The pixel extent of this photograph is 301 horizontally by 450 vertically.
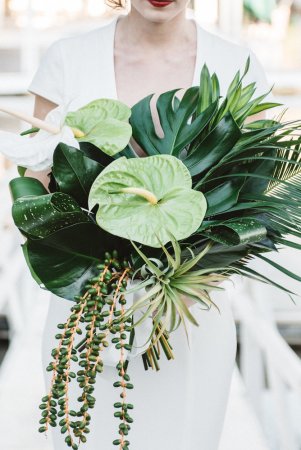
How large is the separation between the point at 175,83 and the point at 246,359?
235 centimetres

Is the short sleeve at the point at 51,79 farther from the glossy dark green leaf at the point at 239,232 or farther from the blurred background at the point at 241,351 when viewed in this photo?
the glossy dark green leaf at the point at 239,232

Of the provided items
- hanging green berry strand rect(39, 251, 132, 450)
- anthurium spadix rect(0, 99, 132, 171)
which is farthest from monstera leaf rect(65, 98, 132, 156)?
hanging green berry strand rect(39, 251, 132, 450)

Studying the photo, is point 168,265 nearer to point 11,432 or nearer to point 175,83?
point 175,83

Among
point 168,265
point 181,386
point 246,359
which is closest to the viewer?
point 168,265

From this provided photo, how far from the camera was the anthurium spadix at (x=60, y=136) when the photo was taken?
1542 millimetres

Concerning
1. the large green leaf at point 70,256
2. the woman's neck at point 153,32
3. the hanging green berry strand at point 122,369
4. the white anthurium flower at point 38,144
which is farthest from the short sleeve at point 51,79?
the hanging green berry strand at point 122,369

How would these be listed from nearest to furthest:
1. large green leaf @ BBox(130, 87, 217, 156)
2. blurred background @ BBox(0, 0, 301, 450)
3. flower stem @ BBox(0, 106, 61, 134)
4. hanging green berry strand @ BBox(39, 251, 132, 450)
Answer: hanging green berry strand @ BBox(39, 251, 132, 450) < flower stem @ BBox(0, 106, 61, 134) < large green leaf @ BBox(130, 87, 217, 156) < blurred background @ BBox(0, 0, 301, 450)

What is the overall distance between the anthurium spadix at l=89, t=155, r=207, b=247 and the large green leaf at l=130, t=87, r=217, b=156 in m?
0.12

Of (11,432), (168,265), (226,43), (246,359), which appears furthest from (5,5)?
(168,265)

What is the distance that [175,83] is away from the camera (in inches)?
78.4

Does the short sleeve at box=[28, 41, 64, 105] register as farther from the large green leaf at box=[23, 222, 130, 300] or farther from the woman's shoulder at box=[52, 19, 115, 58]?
the large green leaf at box=[23, 222, 130, 300]

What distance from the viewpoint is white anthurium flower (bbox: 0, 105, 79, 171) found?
1536 mm

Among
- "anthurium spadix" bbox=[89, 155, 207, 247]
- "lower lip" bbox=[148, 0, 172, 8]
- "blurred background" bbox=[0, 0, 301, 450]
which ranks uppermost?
"lower lip" bbox=[148, 0, 172, 8]

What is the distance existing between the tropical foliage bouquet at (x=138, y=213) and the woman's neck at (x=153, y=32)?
1.04 ft
